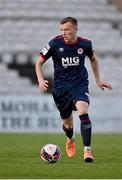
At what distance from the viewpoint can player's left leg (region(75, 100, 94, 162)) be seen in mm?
11430

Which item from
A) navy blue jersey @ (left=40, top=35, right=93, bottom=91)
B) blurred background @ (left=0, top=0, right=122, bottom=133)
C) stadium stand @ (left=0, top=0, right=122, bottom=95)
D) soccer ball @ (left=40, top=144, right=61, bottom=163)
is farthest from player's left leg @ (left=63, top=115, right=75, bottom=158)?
stadium stand @ (left=0, top=0, right=122, bottom=95)

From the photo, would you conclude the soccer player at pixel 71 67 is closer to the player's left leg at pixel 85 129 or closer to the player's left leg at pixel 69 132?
the player's left leg at pixel 85 129

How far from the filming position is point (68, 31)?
1149 cm

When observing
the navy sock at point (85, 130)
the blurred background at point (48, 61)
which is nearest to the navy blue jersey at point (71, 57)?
the navy sock at point (85, 130)

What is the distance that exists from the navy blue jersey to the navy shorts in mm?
89

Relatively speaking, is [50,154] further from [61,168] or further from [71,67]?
[71,67]

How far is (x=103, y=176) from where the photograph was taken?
9602 millimetres

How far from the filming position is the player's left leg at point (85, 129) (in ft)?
37.5

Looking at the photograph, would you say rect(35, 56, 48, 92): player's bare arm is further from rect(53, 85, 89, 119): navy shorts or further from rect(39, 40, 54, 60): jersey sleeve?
rect(53, 85, 89, 119): navy shorts

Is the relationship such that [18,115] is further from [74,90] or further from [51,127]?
[74,90]

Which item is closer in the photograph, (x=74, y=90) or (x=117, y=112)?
(x=74, y=90)

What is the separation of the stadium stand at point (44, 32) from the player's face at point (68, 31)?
18.7 metres

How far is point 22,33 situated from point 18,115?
7.59 m

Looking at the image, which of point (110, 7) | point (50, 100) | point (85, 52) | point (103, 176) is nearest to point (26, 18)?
point (110, 7)
